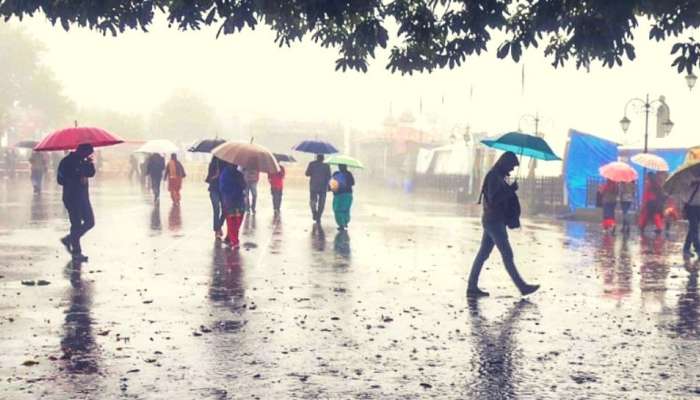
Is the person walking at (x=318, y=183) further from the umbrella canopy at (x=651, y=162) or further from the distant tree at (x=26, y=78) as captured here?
the distant tree at (x=26, y=78)

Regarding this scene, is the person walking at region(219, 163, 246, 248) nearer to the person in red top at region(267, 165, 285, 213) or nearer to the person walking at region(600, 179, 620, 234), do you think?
the person in red top at region(267, 165, 285, 213)

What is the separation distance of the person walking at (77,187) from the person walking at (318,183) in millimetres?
8950

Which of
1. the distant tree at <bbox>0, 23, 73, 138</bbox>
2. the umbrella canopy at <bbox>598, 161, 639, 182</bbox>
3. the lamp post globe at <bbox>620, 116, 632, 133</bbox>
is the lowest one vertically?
the umbrella canopy at <bbox>598, 161, 639, 182</bbox>

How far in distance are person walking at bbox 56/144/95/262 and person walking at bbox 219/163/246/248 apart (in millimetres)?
2658

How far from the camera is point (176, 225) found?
67.9 ft

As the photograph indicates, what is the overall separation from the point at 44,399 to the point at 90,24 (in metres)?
3.83

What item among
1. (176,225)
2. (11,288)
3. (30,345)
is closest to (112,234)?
(176,225)

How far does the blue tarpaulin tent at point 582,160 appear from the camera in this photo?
96.6 ft

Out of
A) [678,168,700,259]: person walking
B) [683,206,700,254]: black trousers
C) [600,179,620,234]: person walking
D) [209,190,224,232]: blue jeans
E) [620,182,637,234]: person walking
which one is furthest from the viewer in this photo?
[620,182,637,234]: person walking

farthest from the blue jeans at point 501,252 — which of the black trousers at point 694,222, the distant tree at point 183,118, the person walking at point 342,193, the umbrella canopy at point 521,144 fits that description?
the distant tree at point 183,118

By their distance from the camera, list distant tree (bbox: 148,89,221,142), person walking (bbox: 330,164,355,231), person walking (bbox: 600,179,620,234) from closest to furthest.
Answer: person walking (bbox: 330,164,355,231)
person walking (bbox: 600,179,620,234)
distant tree (bbox: 148,89,221,142)

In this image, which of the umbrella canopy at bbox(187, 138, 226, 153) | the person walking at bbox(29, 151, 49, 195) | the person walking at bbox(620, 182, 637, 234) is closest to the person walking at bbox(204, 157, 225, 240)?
the umbrella canopy at bbox(187, 138, 226, 153)

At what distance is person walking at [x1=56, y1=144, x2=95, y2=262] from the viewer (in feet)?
43.9

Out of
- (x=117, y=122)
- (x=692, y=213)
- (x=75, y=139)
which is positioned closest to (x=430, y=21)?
(x=75, y=139)
